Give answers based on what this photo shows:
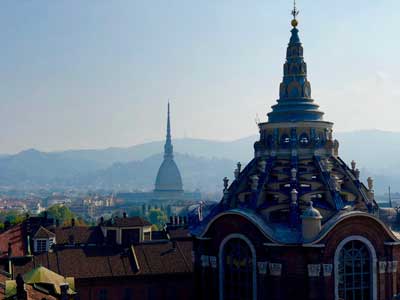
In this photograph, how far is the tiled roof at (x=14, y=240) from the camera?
71.9 meters

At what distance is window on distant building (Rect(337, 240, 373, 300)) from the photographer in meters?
41.8

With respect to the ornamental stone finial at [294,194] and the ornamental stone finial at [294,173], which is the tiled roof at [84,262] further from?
the ornamental stone finial at [294,194]

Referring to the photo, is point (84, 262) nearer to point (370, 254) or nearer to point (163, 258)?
point (163, 258)

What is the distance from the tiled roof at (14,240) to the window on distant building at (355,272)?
3942 cm

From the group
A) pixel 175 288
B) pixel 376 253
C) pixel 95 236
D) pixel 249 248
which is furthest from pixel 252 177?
pixel 95 236

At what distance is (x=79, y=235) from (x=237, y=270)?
120 ft

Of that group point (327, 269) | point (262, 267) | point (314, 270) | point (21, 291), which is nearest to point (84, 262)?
point (21, 291)

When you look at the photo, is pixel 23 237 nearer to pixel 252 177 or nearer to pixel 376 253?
pixel 252 177

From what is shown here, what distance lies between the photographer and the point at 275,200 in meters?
45.0

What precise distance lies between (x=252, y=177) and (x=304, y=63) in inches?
378

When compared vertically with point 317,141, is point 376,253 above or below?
below

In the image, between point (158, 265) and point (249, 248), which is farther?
point (158, 265)

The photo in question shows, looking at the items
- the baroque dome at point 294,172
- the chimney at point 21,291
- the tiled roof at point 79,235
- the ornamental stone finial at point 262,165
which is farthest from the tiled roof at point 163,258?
the chimney at point 21,291

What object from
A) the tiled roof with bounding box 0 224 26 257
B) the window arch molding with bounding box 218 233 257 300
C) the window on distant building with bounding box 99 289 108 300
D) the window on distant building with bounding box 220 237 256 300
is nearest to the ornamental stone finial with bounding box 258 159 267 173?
the window arch molding with bounding box 218 233 257 300
